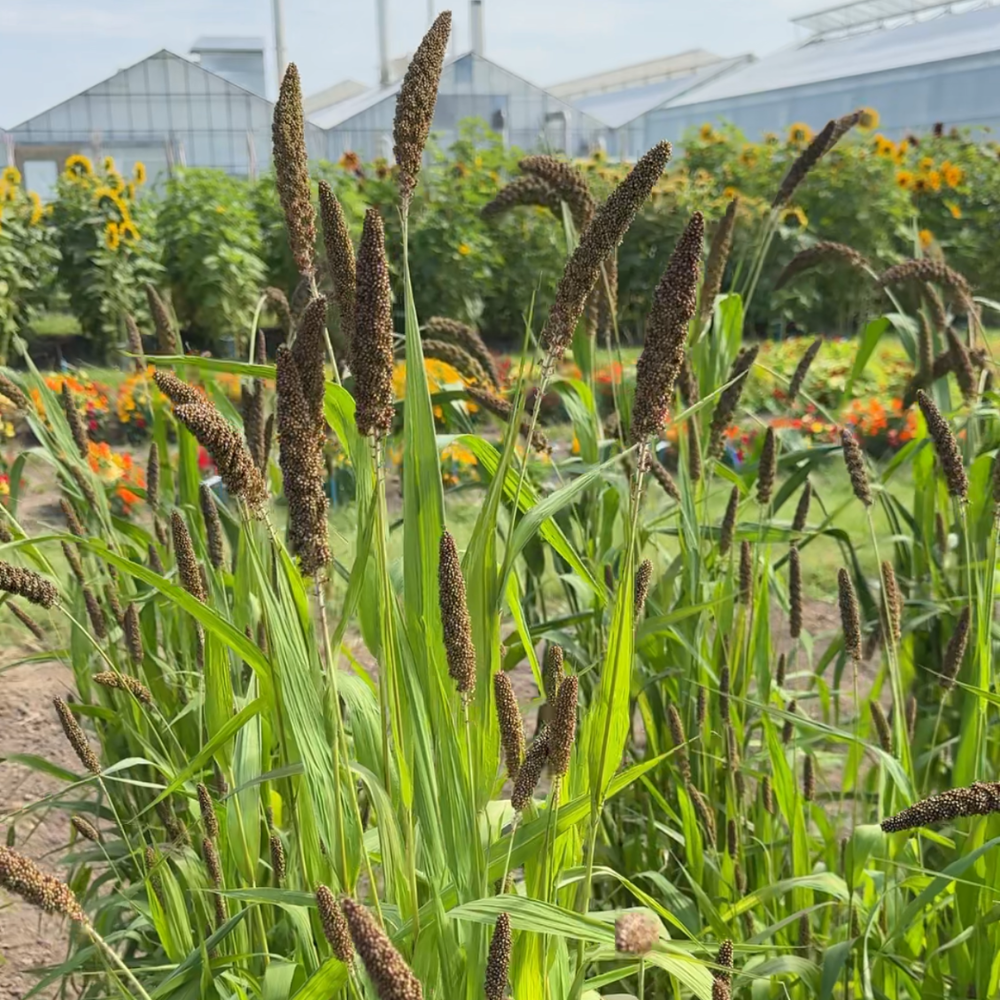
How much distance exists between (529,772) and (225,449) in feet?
1.38

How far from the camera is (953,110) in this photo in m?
20.4

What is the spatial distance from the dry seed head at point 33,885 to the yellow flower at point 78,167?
970 cm

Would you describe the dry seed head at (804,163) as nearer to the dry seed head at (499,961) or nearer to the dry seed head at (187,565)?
the dry seed head at (187,565)

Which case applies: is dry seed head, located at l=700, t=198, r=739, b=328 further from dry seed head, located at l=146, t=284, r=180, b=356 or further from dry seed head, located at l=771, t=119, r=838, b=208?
dry seed head, located at l=146, t=284, r=180, b=356

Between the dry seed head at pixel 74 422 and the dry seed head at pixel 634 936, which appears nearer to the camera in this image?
the dry seed head at pixel 634 936

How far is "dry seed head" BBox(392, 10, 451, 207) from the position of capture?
37.7 inches

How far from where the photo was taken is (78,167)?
9.60 m

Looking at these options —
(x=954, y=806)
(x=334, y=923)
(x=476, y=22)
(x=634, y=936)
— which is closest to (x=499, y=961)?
(x=334, y=923)

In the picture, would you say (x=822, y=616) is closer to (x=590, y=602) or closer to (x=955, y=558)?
(x=955, y=558)

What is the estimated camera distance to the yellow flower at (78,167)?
9.42 metres

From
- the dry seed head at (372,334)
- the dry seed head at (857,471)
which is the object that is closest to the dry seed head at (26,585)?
the dry seed head at (372,334)

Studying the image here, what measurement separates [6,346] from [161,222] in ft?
7.63

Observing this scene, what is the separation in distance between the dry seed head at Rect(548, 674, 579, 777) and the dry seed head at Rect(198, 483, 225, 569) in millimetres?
726

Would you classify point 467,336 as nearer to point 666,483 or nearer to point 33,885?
point 666,483
